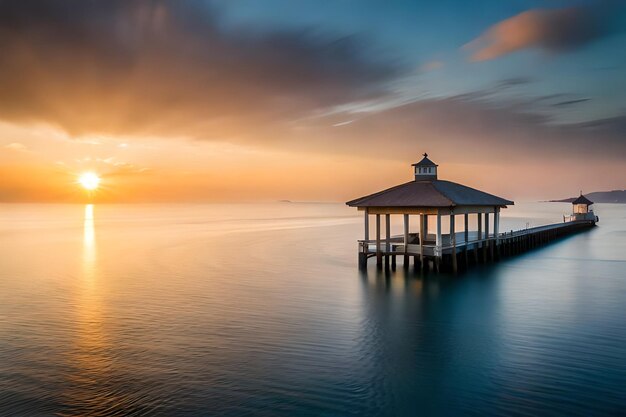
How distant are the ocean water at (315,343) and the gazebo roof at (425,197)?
156 inches

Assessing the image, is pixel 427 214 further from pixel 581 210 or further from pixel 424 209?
pixel 581 210

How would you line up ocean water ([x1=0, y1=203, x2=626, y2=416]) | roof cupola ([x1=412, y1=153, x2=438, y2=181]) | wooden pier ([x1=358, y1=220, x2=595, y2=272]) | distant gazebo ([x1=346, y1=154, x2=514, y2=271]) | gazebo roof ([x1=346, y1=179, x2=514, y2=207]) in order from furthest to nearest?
roof cupola ([x1=412, y1=153, x2=438, y2=181]) → wooden pier ([x1=358, y1=220, x2=595, y2=272]) → distant gazebo ([x1=346, y1=154, x2=514, y2=271]) → gazebo roof ([x1=346, y1=179, x2=514, y2=207]) → ocean water ([x1=0, y1=203, x2=626, y2=416])

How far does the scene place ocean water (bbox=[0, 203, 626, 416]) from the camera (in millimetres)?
10812

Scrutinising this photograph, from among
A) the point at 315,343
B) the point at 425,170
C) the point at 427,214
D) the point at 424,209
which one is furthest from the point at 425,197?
the point at 315,343

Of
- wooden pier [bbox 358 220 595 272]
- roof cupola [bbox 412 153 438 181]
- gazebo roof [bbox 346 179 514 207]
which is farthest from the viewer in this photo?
roof cupola [bbox 412 153 438 181]

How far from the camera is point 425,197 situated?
2681 cm

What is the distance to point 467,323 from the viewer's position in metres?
17.7

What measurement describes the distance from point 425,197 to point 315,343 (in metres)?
13.9

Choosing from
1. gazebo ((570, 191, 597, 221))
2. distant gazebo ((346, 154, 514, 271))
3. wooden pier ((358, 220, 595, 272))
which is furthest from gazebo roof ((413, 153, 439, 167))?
gazebo ((570, 191, 597, 221))

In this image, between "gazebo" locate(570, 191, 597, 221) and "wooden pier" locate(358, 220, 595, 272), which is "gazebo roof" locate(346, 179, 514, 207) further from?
"gazebo" locate(570, 191, 597, 221)

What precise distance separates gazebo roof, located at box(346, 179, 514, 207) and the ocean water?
13.0 feet

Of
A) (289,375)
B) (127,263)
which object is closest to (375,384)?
(289,375)

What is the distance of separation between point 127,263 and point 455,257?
909 inches

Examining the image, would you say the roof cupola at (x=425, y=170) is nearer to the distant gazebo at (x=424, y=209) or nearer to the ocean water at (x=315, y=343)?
the distant gazebo at (x=424, y=209)
